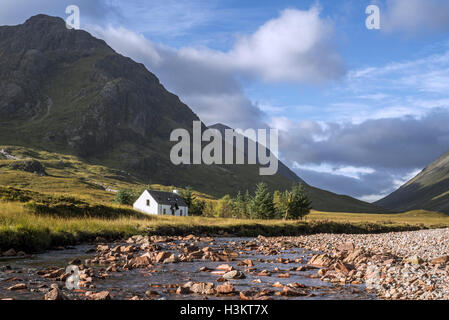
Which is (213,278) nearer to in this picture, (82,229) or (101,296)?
(101,296)

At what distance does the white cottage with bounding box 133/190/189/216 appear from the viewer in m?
91.0

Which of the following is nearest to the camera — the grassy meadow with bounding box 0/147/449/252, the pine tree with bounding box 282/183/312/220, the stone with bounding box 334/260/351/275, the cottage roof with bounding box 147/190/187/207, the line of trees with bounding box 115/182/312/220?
the stone with bounding box 334/260/351/275

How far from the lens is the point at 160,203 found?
3597 inches

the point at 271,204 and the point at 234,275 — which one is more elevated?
the point at 271,204

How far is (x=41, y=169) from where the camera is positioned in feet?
605

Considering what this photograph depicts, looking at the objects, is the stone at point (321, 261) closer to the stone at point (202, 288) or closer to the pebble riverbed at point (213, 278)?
the pebble riverbed at point (213, 278)

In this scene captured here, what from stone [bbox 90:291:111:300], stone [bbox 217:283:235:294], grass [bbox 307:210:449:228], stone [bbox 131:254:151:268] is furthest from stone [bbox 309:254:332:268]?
grass [bbox 307:210:449:228]

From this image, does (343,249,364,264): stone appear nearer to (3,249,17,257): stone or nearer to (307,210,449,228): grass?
(3,249,17,257): stone


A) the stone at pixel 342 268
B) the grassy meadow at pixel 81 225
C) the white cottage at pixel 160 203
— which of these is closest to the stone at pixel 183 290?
the stone at pixel 342 268

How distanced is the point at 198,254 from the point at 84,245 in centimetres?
1110

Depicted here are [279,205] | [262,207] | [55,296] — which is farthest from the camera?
[279,205]

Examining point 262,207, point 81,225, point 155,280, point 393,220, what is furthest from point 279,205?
point 155,280

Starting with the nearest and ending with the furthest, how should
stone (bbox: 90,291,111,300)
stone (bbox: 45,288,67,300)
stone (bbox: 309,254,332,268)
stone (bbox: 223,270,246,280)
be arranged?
stone (bbox: 45,288,67,300) < stone (bbox: 90,291,111,300) < stone (bbox: 223,270,246,280) < stone (bbox: 309,254,332,268)
